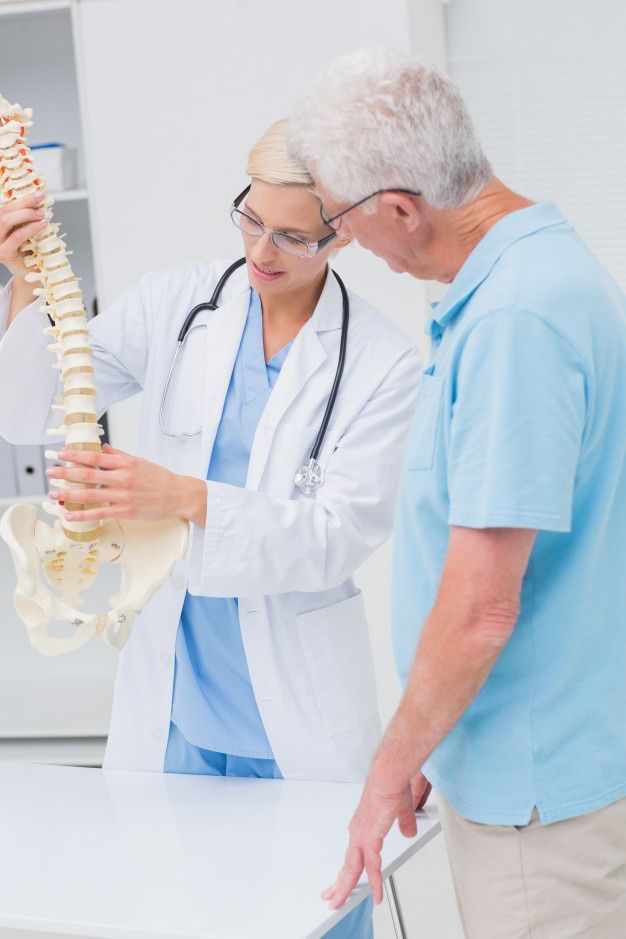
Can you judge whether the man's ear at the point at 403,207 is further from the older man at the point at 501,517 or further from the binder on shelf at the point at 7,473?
the binder on shelf at the point at 7,473

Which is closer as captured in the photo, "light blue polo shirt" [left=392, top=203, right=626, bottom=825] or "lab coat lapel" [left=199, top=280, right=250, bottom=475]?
"light blue polo shirt" [left=392, top=203, right=626, bottom=825]

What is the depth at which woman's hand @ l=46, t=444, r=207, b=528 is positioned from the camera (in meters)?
1.52

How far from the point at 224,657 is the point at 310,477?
30 cm

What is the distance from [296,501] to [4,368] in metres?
0.47

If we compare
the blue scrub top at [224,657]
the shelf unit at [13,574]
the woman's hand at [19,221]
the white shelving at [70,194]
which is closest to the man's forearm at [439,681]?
the blue scrub top at [224,657]

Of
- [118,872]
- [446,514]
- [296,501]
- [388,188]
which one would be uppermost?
[388,188]

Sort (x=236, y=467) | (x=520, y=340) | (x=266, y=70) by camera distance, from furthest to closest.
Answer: (x=266, y=70)
(x=236, y=467)
(x=520, y=340)

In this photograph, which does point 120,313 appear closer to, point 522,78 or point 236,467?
point 236,467

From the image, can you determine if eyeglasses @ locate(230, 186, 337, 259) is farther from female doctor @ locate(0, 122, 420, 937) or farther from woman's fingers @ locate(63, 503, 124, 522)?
woman's fingers @ locate(63, 503, 124, 522)

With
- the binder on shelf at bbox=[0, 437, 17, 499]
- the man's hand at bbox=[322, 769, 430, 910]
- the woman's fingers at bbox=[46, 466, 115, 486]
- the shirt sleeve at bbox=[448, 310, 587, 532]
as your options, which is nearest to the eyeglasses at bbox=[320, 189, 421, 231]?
the shirt sleeve at bbox=[448, 310, 587, 532]

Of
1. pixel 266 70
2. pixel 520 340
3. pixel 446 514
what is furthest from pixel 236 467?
pixel 266 70

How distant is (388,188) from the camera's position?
4.03 ft

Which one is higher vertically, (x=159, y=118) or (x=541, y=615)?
(x=159, y=118)

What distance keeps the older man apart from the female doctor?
15.0 inches
